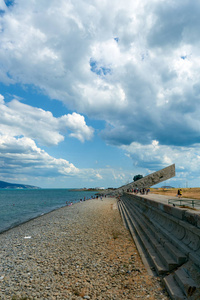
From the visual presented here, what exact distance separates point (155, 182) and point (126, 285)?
59956 millimetres

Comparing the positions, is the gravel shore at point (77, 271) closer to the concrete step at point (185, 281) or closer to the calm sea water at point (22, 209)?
the concrete step at point (185, 281)

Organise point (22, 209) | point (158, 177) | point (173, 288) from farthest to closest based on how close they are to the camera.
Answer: point (158, 177) < point (22, 209) < point (173, 288)

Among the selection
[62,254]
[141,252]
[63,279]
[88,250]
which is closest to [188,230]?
[141,252]

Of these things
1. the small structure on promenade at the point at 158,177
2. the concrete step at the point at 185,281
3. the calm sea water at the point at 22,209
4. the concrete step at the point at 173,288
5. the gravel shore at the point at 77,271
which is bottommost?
the calm sea water at the point at 22,209

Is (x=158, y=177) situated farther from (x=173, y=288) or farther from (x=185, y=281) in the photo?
(x=185, y=281)

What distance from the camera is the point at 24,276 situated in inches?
314

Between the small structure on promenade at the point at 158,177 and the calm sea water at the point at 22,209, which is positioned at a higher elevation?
the small structure on promenade at the point at 158,177

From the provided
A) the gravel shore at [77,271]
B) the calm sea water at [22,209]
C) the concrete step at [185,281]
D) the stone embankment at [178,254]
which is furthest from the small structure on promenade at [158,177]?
the concrete step at [185,281]

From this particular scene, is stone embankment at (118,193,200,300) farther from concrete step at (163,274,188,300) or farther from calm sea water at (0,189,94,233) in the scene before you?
calm sea water at (0,189,94,233)

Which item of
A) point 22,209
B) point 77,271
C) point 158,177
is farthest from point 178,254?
point 158,177

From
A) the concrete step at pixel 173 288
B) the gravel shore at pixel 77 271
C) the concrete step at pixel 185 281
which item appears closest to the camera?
the concrete step at pixel 185 281

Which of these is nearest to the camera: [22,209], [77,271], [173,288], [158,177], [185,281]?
[185,281]

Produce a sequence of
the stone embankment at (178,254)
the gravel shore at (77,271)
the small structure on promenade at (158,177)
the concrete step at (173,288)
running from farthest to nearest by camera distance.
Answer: the small structure on promenade at (158,177), the gravel shore at (77,271), the stone embankment at (178,254), the concrete step at (173,288)

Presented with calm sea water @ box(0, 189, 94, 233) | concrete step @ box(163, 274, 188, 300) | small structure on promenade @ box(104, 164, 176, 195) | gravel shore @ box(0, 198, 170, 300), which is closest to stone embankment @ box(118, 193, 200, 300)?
concrete step @ box(163, 274, 188, 300)
